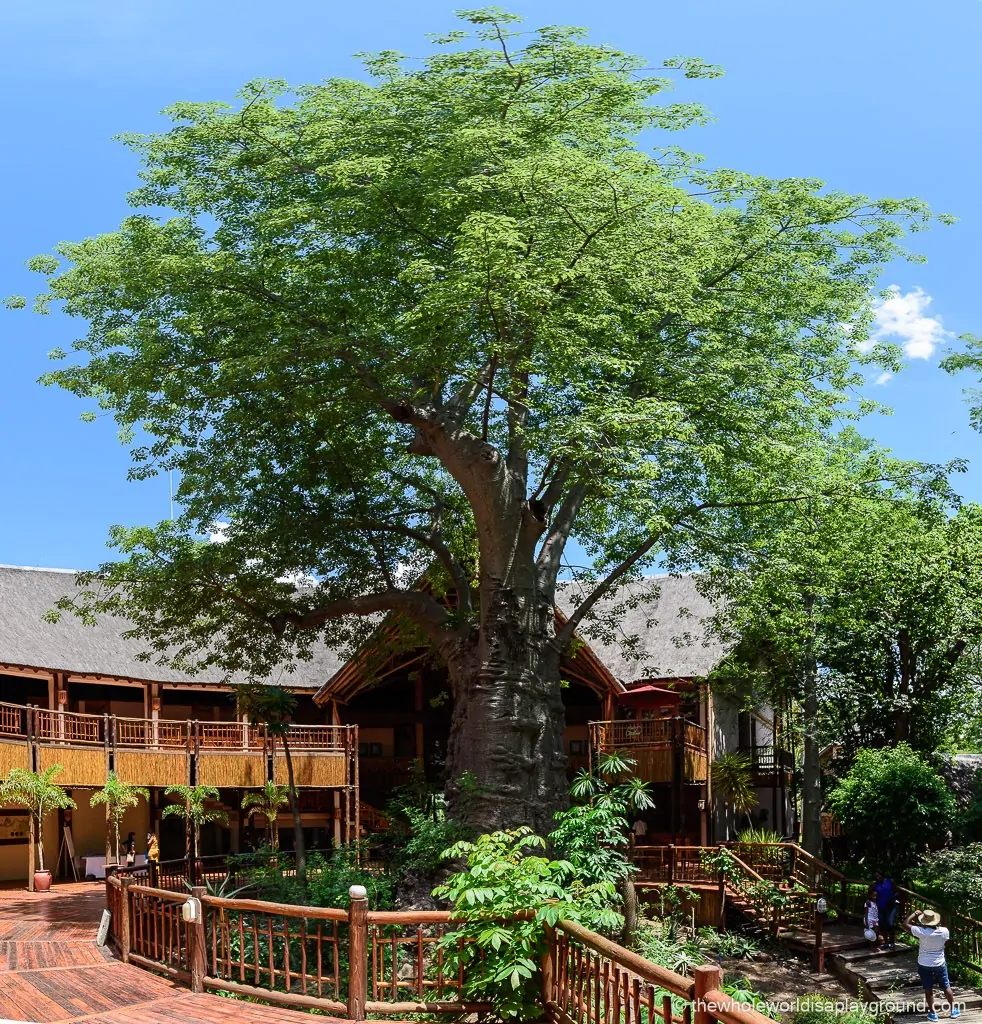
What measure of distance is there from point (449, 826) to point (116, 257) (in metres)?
10.7

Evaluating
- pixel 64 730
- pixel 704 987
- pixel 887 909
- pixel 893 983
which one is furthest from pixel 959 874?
pixel 64 730

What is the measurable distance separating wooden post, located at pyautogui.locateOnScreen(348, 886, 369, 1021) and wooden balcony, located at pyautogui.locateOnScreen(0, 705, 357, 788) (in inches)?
605

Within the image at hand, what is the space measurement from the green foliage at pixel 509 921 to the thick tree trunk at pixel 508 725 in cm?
679

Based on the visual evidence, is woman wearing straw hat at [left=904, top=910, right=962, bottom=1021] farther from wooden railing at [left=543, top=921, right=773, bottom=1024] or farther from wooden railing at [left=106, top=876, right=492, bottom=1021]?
wooden railing at [left=543, top=921, right=773, bottom=1024]

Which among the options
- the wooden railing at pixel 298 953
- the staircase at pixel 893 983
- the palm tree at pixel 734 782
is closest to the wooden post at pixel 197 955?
the wooden railing at pixel 298 953

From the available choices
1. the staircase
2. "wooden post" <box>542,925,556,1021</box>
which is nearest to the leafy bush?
the staircase

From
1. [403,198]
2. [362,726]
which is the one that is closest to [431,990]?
[403,198]

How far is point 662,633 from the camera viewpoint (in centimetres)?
3325

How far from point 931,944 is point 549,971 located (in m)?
9.97

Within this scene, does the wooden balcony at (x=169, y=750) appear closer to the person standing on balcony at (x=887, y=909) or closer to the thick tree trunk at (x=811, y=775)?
the thick tree trunk at (x=811, y=775)

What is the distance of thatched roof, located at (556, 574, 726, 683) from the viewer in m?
29.8

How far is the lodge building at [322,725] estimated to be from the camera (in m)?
27.3

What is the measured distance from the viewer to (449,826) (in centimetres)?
1767

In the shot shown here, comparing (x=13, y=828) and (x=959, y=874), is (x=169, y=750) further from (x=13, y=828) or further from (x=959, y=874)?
(x=959, y=874)
